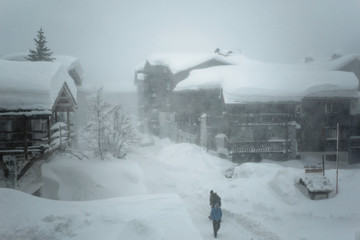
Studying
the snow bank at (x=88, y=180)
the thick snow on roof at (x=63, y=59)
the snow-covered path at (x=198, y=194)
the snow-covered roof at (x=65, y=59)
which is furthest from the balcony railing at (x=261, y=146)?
the thick snow on roof at (x=63, y=59)

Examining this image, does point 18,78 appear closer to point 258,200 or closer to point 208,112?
point 258,200

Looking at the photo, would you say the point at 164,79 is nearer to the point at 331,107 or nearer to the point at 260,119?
the point at 260,119

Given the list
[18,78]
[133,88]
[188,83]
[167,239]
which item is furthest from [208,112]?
[133,88]

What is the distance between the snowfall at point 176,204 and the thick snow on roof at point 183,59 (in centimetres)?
1343

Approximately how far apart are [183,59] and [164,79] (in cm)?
397

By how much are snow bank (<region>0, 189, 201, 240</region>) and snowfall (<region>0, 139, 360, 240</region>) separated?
0.08 ft

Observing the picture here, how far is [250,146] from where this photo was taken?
21578 mm

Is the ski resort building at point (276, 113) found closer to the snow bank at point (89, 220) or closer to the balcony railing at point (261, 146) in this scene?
the balcony railing at point (261, 146)

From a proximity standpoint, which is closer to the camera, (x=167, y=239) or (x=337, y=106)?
(x=167, y=239)

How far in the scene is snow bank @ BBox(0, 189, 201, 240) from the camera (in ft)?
20.8

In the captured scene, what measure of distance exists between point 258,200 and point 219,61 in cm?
2284

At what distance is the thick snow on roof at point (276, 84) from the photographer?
21188 mm

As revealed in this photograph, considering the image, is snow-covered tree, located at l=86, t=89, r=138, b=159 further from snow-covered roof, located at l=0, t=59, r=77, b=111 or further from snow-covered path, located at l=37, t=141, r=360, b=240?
snow-covered roof, located at l=0, t=59, r=77, b=111

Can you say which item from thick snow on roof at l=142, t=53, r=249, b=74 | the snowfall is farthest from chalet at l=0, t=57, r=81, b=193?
thick snow on roof at l=142, t=53, r=249, b=74
